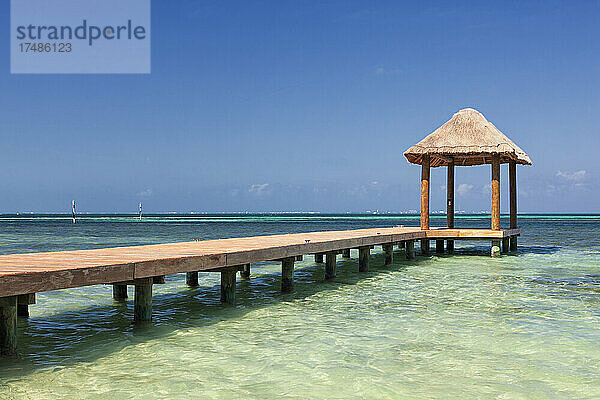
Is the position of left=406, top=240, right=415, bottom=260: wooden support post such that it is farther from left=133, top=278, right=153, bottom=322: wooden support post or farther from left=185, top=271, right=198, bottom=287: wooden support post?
left=133, top=278, right=153, bottom=322: wooden support post

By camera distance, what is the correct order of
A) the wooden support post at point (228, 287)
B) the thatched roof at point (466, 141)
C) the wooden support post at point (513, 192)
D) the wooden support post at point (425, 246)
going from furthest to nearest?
1. the wooden support post at point (513, 192)
2. the wooden support post at point (425, 246)
3. the thatched roof at point (466, 141)
4. the wooden support post at point (228, 287)

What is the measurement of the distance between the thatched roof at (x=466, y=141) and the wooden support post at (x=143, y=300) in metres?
9.93

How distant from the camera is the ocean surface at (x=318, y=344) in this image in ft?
14.4

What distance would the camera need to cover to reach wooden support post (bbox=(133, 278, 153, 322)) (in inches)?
249

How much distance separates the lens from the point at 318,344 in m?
5.74

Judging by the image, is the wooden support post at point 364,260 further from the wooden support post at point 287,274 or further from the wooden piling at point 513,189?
the wooden piling at point 513,189

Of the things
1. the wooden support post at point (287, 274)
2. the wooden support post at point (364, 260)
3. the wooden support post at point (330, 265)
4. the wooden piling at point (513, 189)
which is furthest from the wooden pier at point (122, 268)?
the wooden piling at point (513, 189)

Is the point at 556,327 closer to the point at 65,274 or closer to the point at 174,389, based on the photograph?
the point at 174,389

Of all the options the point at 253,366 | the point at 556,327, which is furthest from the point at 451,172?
the point at 253,366

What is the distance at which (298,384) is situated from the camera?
14.8 ft

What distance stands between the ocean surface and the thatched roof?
18.0 ft

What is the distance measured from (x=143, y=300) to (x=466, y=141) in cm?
1085

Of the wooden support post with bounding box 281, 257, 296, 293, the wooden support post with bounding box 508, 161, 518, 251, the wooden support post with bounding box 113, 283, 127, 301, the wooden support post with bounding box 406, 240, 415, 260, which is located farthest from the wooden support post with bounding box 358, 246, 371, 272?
the wooden support post with bounding box 508, 161, 518, 251

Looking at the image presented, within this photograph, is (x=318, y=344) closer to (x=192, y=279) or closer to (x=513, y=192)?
(x=192, y=279)
